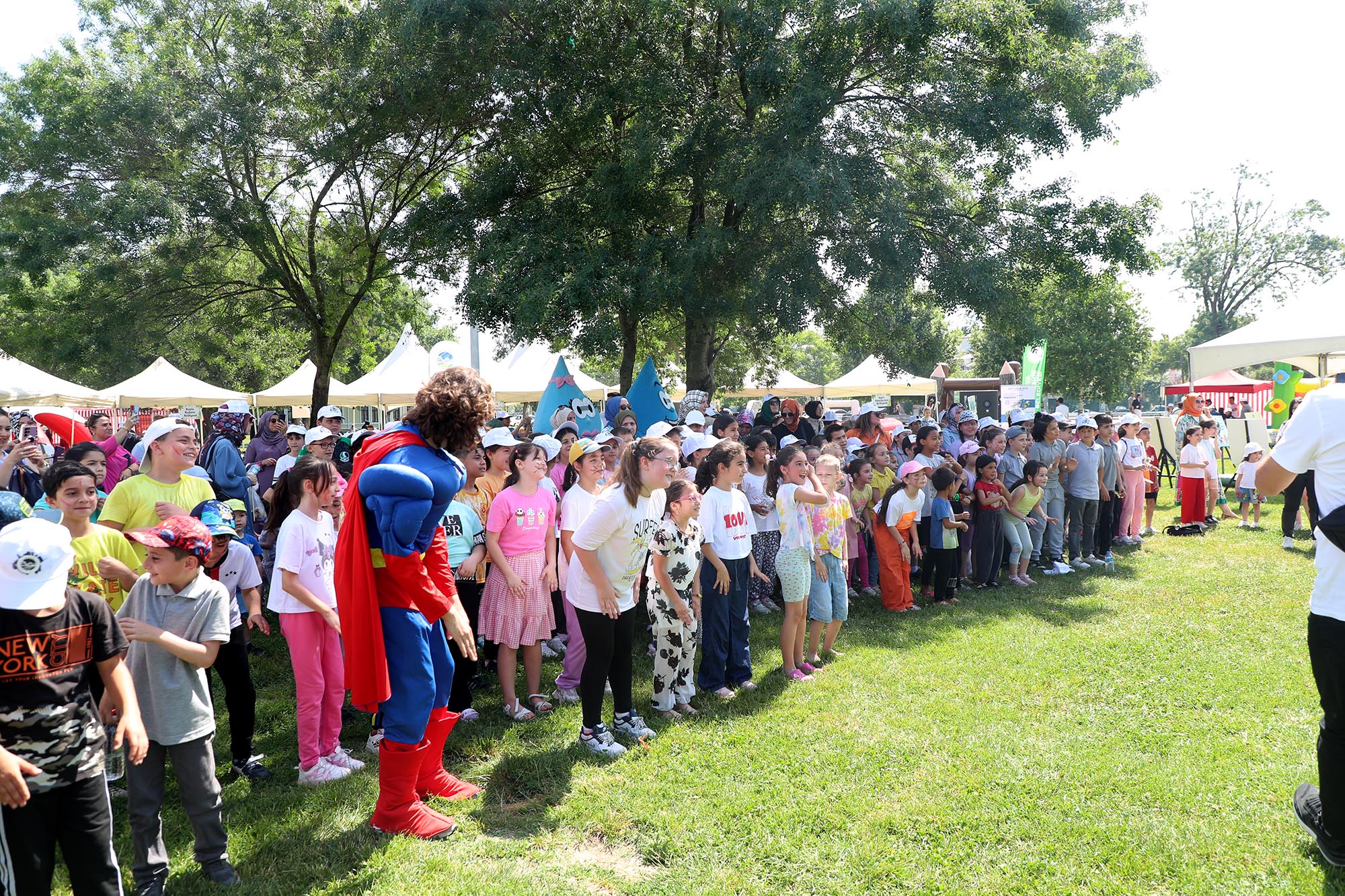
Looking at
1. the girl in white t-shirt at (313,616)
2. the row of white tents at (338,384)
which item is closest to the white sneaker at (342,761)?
the girl in white t-shirt at (313,616)

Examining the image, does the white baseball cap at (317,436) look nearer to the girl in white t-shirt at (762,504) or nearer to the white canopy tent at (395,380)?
the girl in white t-shirt at (762,504)

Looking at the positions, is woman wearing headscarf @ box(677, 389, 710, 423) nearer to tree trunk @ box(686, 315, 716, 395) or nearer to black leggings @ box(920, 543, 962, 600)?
tree trunk @ box(686, 315, 716, 395)

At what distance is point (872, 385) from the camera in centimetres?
2759

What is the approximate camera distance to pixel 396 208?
58.1ft

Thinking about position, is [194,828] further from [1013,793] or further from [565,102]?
[565,102]

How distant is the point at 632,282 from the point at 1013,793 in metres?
9.38

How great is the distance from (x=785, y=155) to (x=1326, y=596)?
9.52 meters

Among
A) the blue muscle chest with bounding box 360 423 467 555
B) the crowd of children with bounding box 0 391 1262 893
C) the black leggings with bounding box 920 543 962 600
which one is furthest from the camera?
the black leggings with bounding box 920 543 962 600

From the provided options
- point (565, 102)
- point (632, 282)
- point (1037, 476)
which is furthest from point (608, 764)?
point (565, 102)

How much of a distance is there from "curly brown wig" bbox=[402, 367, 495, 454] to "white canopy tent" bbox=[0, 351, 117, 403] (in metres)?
17.0

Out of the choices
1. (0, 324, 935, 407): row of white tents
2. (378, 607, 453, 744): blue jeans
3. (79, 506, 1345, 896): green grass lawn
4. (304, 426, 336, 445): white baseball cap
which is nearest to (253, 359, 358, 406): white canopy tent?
(0, 324, 935, 407): row of white tents

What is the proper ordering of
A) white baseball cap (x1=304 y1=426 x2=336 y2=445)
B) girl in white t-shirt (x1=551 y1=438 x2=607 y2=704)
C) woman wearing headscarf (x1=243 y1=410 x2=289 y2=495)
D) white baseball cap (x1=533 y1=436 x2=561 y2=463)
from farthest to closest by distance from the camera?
woman wearing headscarf (x1=243 y1=410 x2=289 y2=495) < white baseball cap (x1=304 y1=426 x2=336 y2=445) < white baseball cap (x1=533 y1=436 x2=561 y2=463) < girl in white t-shirt (x1=551 y1=438 x2=607 y2=704)

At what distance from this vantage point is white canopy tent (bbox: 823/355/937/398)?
27531mm

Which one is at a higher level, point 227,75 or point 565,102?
point 227,75
